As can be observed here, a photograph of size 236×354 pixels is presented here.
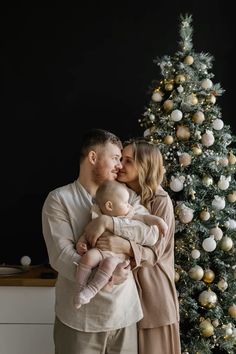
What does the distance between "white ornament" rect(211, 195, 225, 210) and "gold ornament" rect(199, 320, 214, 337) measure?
0.69m

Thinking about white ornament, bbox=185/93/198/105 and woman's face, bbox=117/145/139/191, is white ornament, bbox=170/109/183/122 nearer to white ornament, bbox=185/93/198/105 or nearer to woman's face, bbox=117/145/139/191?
white ornament, bbox=185/93/198/105

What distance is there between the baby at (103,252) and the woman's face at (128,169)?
0.24 m

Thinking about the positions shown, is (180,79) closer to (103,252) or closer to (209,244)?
(209,244)

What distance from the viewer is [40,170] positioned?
4.04 m

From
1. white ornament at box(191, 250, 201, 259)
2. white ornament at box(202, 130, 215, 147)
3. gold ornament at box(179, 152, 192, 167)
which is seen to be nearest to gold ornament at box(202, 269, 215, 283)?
white ornament at box(191, 250, 201, 259)

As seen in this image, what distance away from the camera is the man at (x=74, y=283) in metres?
2.25

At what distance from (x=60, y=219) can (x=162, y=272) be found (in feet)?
1.95

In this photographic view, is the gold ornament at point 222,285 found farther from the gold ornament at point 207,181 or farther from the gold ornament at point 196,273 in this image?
the gold ornament at point 207,181

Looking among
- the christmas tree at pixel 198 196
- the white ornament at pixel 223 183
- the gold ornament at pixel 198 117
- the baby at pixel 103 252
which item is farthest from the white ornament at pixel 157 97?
the baby at pixel 103 252

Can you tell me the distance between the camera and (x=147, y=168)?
8.49 ft

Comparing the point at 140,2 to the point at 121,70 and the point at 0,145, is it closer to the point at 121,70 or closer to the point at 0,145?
the point at 121,70

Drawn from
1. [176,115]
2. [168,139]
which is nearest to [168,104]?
[176,115]

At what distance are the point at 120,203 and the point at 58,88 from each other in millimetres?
1986

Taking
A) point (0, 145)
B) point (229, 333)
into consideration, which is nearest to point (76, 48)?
point (0, 145)
